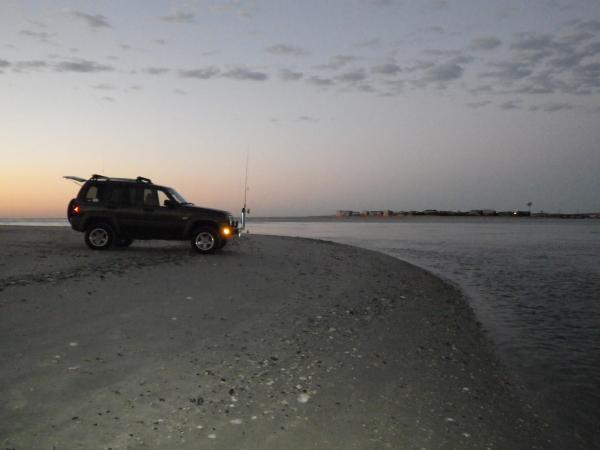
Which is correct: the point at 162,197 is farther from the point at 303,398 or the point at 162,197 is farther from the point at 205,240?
the point at 303,398

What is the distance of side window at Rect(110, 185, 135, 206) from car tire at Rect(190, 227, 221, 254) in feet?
7.95

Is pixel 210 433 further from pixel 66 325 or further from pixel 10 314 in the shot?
pixel 10 314

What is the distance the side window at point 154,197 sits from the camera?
1499cm

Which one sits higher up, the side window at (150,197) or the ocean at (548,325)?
the side window at (150,197)

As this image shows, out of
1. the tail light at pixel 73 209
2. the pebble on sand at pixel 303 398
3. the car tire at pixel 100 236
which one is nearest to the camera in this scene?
the pebble on sand at pixel 303 398

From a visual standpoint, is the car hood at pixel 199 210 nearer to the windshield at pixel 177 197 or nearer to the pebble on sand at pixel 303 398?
the windshield at pixel 177 197

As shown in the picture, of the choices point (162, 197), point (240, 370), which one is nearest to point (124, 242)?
point (162, 197)

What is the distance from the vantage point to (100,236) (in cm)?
1496

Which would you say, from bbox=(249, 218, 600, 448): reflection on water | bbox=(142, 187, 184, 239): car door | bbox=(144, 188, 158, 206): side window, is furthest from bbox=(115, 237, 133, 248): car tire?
bbox=(249, 218, 600, 448): reflection on water

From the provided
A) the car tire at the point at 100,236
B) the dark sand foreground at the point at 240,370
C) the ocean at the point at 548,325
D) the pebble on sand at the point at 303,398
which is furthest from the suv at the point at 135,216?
the pebble on sand at the point at 303,398

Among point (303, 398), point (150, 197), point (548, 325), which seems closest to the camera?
point (303, 398)

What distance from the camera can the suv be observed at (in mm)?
14852

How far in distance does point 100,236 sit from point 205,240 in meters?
3.54

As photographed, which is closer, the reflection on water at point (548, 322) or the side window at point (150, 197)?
the reflection on water at point (548, 322)
